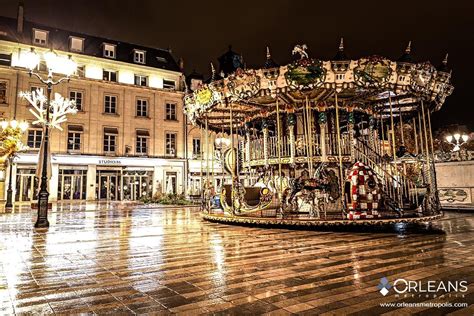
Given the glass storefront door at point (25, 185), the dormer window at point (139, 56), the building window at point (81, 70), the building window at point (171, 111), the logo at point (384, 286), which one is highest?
the dormer window at point (139, 56)

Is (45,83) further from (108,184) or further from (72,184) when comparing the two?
(108,184)

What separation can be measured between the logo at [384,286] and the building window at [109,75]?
31.1 m

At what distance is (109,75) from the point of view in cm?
3028

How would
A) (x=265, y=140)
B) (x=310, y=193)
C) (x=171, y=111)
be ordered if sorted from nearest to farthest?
Answer: (x=310, y=193)
(x=265, y=140)
(x=171, y=111)

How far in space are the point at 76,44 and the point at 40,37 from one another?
2.89 m

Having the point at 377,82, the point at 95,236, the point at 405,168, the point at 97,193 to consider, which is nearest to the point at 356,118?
the point at 405,168

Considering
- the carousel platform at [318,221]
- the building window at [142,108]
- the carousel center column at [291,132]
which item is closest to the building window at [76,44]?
the building window at [142,108]

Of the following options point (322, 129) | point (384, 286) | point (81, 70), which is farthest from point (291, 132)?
point (81, 70)

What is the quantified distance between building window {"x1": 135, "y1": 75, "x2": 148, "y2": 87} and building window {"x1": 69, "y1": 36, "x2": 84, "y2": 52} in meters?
5.55

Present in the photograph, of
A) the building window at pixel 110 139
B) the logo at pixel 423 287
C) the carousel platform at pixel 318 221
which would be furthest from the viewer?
the building window at pixel 110 139

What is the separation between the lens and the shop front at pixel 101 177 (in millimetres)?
25812

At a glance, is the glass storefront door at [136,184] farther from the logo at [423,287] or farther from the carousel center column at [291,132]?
the logo at [423,287]

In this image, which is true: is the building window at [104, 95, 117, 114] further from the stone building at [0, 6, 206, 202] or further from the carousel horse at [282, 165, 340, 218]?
the carousel horse at [282, 165, 340, 218]

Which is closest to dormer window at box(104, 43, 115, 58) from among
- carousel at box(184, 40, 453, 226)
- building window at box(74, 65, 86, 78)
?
building window at box(74, 65, 86, 78)
